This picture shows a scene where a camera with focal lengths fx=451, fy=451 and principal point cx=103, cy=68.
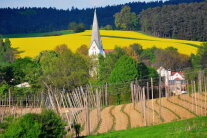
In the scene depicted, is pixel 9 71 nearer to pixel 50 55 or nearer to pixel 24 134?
pixel 50 55

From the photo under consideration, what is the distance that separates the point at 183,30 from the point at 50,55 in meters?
59.5

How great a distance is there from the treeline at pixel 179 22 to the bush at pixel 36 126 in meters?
106

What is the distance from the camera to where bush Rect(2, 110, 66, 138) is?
17.5 metres

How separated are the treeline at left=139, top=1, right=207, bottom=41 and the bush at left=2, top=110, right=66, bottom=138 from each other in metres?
106

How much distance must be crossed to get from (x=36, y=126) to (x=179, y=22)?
11797cm

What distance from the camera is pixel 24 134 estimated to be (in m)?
17.5

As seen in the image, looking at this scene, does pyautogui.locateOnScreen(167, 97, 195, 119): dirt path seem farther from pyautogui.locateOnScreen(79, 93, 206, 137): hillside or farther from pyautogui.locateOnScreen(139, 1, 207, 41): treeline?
pyautogui.locateOnScreen(139, 1, 207, 41): treeline

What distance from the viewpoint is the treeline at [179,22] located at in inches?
4889

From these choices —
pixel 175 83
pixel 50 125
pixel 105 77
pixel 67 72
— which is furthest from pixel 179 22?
pixel 50 125

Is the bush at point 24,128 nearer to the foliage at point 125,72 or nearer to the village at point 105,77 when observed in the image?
the village at point 105,77

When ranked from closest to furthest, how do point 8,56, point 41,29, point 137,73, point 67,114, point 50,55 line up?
point 67,114, point 137,73, point 50,55, point 8,56, point 41,29

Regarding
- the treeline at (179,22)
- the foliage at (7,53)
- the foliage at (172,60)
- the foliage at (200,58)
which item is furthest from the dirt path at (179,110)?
the treeline at (179,22)

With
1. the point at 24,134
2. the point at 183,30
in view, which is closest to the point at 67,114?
the point at 24,134

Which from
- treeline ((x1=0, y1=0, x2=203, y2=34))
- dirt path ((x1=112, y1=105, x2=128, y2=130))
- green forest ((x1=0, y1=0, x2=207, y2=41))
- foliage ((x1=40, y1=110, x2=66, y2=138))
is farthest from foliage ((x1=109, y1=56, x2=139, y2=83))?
treeline ((x1=0, y1=0, x2=203, y2=34))
